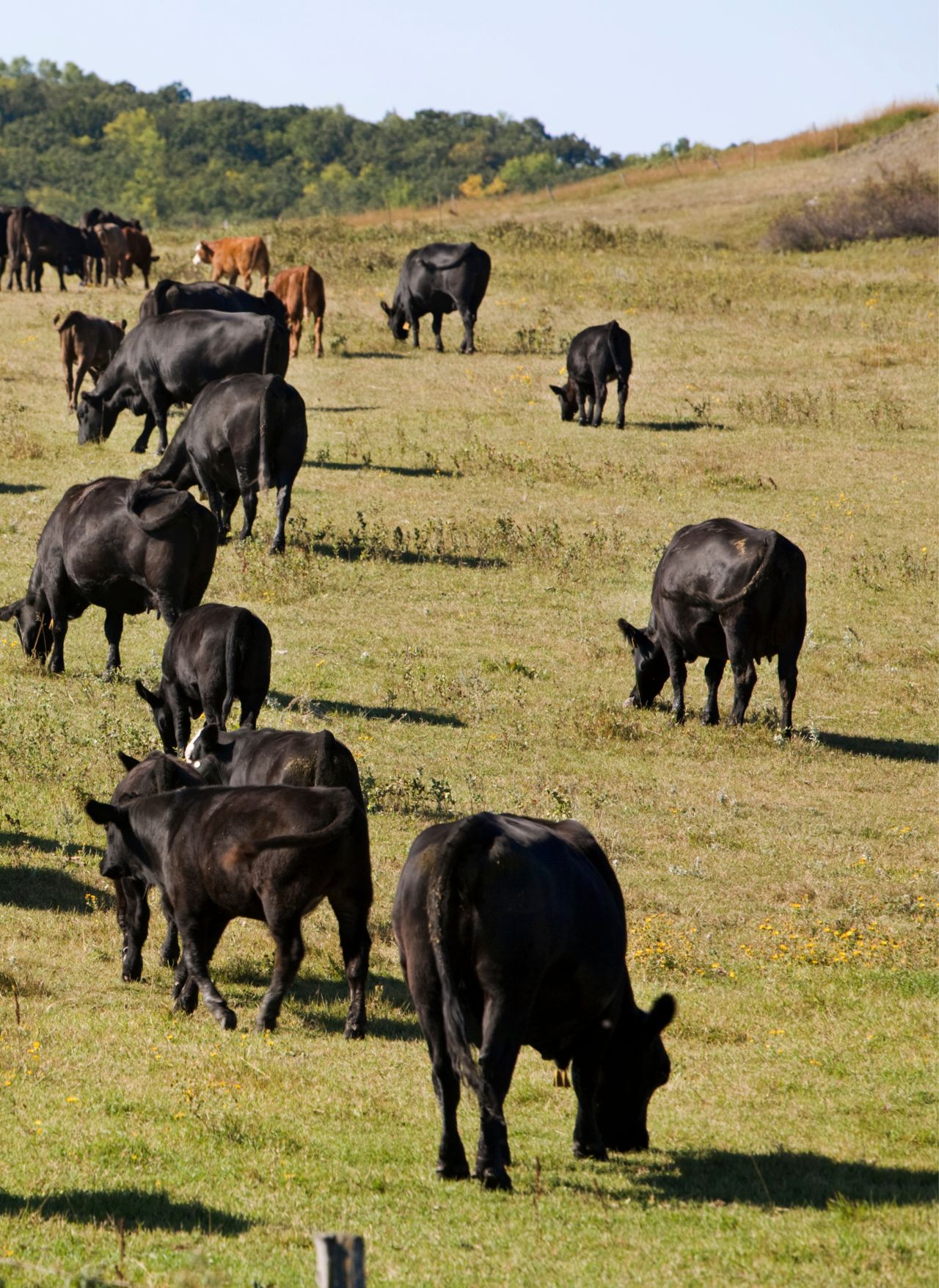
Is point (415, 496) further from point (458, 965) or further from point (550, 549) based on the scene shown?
point (458, 965)

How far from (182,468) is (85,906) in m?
10.5

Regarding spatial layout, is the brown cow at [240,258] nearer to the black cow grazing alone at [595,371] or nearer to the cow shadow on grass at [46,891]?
the black cow grazing alone at [595,371]

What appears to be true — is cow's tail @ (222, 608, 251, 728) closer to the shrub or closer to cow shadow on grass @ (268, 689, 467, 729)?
cow shadow on grass @ (268, 689, 467, 729)

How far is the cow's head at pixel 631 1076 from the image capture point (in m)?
7.02

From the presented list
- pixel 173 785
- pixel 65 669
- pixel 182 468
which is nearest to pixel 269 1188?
pixel 173 785

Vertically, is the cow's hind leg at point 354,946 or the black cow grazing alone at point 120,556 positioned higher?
the black cow grazing alone at point 120,556

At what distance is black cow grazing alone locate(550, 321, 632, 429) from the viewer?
1102 inches

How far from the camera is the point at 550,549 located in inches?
859

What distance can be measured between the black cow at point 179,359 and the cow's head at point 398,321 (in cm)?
1095

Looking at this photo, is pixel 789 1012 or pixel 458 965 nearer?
pixel 458 965

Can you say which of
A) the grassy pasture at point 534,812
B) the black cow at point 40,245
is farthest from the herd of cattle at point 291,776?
the black cow at point 40,245

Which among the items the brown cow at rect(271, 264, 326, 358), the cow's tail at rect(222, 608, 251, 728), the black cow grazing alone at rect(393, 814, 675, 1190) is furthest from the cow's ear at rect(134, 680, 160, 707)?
the brown cow at rect(271, 264, 326, 358)

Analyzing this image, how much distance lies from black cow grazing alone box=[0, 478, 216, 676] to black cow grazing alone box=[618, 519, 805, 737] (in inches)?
173

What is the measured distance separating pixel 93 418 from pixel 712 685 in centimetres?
1277
